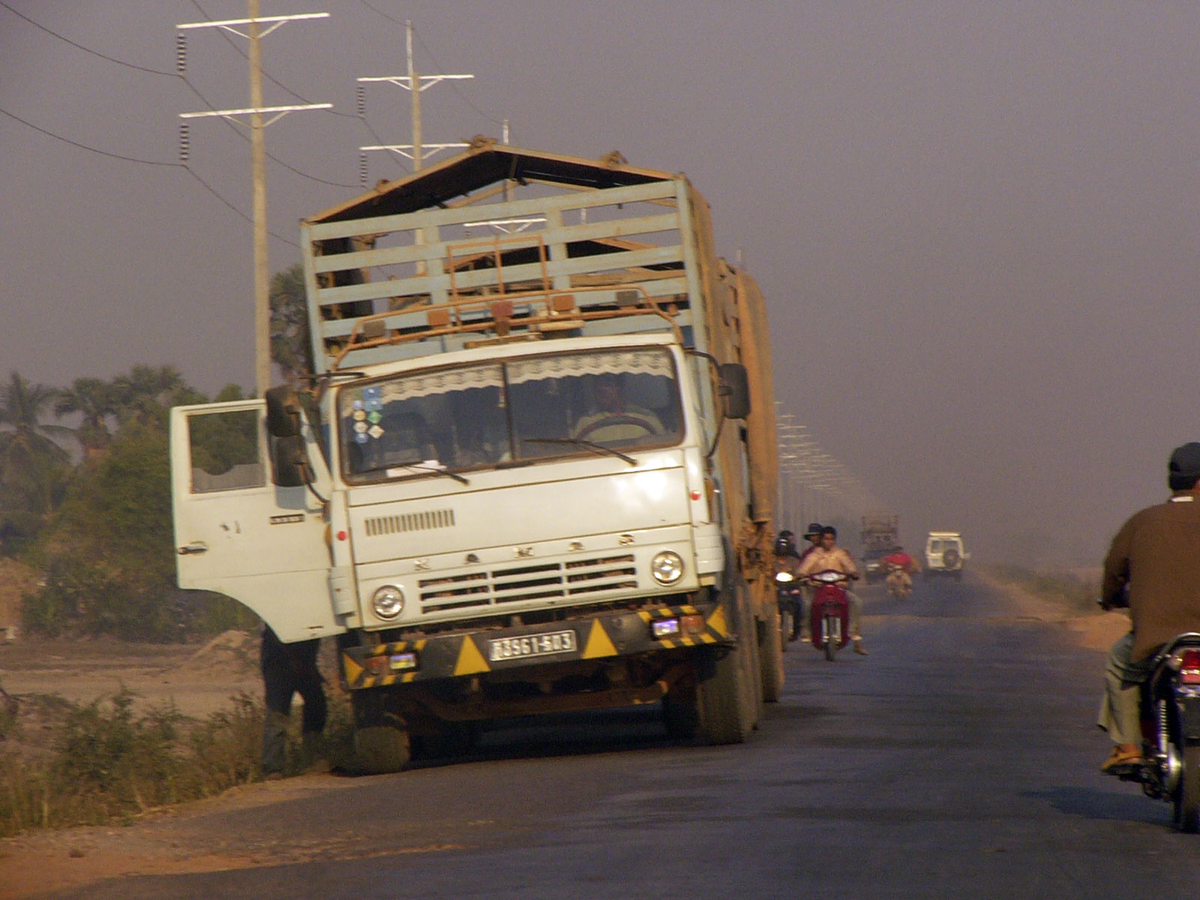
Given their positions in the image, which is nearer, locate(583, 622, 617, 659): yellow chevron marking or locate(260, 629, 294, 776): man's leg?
locate(583, 622, 617, 659): yellow chevron marking

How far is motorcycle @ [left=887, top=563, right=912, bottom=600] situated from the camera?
180 ft

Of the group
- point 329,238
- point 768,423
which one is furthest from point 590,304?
point 768,423

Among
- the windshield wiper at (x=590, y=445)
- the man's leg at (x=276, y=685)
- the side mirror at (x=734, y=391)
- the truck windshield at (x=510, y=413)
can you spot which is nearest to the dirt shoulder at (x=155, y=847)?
the man's leg at (x=276, y=685)

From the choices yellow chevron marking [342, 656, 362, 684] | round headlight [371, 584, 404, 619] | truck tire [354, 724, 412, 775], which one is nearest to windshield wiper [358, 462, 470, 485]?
round headlight [371, 584, 404, 619]

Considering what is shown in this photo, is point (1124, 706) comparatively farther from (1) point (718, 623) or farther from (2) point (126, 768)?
(2) point (126, 768)

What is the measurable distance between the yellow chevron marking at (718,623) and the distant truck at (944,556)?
69.8 meters

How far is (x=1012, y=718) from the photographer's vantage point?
13789mm

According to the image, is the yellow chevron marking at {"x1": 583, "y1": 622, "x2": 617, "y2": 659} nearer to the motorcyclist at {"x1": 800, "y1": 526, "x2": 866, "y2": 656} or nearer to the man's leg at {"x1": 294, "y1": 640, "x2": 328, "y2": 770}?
the man's leg at {"x1": 294, "y1": 640, "x2": 328, "y2": 770}

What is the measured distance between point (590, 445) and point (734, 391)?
1.04 m

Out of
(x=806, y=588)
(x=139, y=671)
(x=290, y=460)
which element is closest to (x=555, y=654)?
(x=290, y=460)

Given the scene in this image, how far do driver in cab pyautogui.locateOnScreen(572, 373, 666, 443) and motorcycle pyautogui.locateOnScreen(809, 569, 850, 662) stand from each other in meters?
11.4

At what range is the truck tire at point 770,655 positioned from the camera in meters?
14.8

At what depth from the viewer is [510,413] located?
1085cm

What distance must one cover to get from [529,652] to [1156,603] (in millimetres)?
4033
